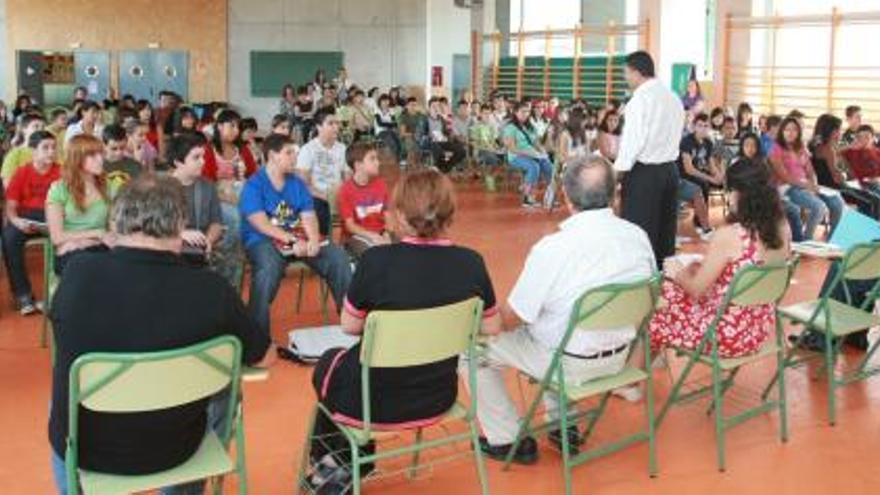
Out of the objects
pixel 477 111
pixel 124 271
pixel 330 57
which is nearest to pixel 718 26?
pixel 477 111

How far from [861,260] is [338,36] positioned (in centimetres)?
1487

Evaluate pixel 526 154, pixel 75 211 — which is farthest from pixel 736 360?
pixel 526 154

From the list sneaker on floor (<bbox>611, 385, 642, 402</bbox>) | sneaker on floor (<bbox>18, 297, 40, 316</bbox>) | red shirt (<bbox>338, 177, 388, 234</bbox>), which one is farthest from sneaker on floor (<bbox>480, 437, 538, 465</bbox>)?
sneaker on floor (<bbox>18, 297, 40, 316</bbox>)

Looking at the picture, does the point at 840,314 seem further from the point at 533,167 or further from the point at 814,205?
the point at 533,167

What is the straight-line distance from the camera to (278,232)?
5012 millimetres

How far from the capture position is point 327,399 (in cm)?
304

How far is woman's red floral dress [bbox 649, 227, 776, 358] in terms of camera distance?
12.4 feet

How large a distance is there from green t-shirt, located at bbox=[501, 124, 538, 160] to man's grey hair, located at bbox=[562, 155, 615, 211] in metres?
7.57

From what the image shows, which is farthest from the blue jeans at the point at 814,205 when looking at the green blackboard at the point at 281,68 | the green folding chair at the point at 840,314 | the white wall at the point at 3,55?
the white wall at the point at 3,55

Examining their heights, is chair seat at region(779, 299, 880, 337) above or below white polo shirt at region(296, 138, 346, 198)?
below

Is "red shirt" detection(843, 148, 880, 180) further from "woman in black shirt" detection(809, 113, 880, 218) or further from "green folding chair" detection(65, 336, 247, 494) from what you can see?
"green folding chair" detection(65, 336, 247, 494)

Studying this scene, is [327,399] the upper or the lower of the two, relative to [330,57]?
lower

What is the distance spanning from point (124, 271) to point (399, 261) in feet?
2.91

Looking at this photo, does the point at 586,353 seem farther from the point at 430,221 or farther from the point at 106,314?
the point at 106,314
